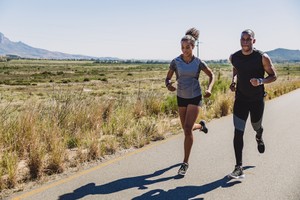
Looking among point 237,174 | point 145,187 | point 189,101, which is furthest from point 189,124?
point 145,187

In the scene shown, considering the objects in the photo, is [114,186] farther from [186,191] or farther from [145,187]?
[186,191]

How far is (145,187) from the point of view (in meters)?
4.48

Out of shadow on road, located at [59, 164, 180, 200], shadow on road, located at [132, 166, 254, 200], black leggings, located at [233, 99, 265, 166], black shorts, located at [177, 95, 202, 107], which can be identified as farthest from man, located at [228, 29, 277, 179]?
shadow on road, located at [59, 164, 180, 200]

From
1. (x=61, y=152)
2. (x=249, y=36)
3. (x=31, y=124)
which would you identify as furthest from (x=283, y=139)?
(x=31, y=124)

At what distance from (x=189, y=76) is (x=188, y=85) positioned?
140mm

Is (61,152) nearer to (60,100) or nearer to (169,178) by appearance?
(169,178)

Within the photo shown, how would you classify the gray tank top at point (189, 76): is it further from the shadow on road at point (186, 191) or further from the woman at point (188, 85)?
the shadow on road at point (186, 191)

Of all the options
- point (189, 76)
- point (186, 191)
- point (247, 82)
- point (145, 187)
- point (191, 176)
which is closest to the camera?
point (186, 191)

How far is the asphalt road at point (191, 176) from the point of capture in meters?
4.20

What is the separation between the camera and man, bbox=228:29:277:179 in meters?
4.59

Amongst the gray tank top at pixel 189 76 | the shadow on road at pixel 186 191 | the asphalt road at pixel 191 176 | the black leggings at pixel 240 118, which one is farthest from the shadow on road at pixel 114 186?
the gray tank top at pixel 189 76

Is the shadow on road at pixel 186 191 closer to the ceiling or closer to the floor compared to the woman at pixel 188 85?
closer to the floor

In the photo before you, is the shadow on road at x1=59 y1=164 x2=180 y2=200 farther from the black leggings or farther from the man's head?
the man's head

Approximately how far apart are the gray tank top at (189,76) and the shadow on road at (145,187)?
1.29 m
